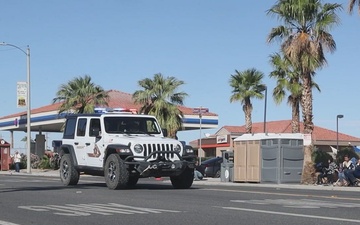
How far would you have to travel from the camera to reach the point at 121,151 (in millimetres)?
19281

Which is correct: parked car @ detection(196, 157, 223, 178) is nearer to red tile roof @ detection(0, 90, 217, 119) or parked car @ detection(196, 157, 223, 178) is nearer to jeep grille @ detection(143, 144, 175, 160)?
red tile roof @ detection(0, 90, 217, 119)

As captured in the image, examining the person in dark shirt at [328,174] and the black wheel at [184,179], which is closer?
the black wheel at [184,179]

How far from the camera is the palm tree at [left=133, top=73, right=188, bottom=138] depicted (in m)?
46.1

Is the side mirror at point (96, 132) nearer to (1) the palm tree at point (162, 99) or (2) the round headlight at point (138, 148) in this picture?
(2) the round headlight at point (138, 148)

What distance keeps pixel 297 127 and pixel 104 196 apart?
28.5 m

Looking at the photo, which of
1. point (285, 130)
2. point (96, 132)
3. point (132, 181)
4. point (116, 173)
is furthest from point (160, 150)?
point (285, 130)

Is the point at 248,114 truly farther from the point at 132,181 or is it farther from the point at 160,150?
the point at 160,150

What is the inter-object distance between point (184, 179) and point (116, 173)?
90.1 inches

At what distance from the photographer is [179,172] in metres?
19.9

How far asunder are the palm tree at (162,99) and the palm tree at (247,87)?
5.46m

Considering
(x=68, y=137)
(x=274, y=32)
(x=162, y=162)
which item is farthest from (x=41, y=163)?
(x=162, y=162)

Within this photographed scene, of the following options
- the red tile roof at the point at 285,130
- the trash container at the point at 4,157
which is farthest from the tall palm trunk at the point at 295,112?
the red tile roof at the point at 285,130

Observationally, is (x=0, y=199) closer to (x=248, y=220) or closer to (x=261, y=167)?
(x=248, y=220)

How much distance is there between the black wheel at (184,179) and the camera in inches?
809
